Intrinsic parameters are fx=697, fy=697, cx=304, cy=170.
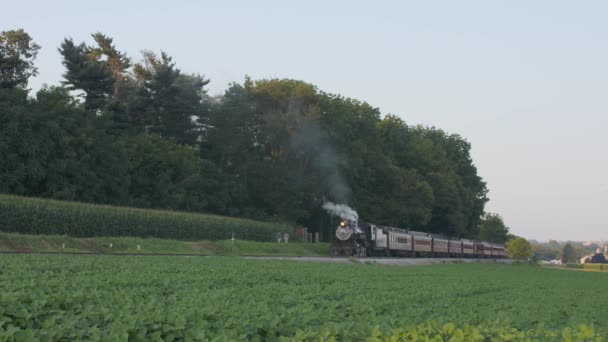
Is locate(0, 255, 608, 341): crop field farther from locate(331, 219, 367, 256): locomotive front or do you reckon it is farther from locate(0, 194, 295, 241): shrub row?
locate(331, 219, 367, 256): locomotive front

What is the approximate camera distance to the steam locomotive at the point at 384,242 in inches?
2422

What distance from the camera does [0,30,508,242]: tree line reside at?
5581cm

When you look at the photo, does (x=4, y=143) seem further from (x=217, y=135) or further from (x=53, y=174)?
(x=217, y=135)

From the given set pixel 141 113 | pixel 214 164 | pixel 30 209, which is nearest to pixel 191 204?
pixel 214 164

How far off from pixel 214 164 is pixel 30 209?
103 ft

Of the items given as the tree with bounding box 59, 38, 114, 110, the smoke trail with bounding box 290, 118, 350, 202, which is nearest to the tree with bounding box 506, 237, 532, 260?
the smoke trail with bounding box 290, 118, 350, 202

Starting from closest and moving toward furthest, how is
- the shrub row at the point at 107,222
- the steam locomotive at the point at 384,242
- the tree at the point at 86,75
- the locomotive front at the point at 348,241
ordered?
the shrub row at the point at 107,222
the locomotive front at the point at 348,241
the steam locomotive at the point at 384,242
the tree at the point at 86,75

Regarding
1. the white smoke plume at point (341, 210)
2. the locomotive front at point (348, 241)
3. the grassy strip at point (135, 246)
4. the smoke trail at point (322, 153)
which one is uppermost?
the smoke trail at point (322, 153)

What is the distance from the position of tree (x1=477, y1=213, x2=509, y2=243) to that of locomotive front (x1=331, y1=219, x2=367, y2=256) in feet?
299

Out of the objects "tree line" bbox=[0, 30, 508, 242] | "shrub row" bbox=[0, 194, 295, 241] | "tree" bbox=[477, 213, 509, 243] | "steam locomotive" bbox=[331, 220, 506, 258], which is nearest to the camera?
"shrub row" bbox=[0, 194, 295, 241]

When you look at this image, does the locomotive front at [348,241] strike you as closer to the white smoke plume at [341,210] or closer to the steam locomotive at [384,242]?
the steam locomotive at [384,242]

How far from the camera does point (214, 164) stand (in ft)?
247

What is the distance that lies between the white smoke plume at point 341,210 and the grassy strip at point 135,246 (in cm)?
448

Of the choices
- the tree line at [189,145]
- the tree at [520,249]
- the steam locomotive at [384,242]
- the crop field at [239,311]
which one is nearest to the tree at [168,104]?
the tree line at [189,145]
